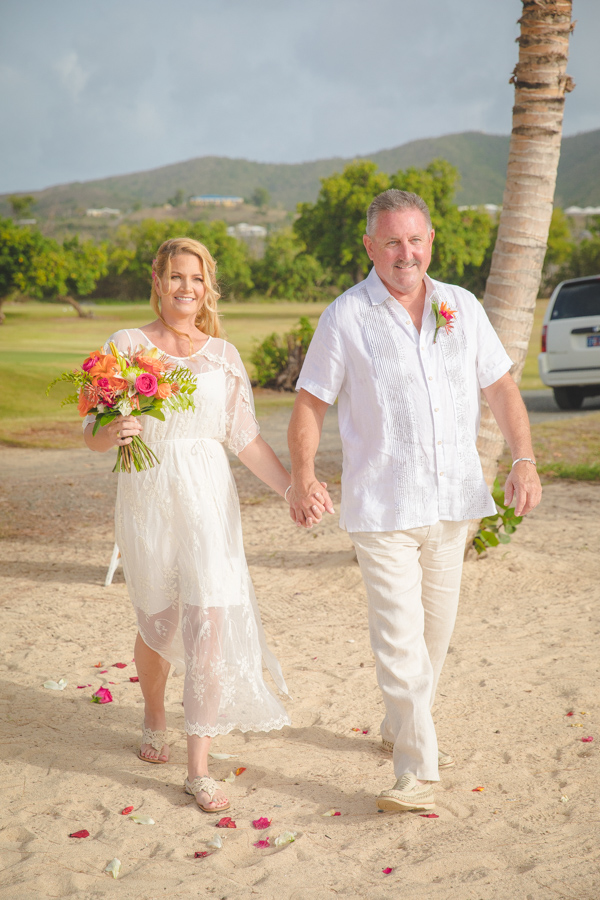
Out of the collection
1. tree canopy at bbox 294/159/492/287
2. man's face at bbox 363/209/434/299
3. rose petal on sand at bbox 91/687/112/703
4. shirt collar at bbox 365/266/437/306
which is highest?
tree canopy at bbox 294/159/492/287

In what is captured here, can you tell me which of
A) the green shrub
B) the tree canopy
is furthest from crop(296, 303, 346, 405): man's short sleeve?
the tree canopy

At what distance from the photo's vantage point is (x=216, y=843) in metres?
Answer: 2.69

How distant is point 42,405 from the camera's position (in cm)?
1369

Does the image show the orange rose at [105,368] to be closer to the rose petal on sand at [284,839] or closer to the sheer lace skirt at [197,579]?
the sheer lace skirt at [197,579]

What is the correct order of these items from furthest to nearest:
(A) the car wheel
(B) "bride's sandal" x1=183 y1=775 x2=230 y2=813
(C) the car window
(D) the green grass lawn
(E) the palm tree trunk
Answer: (A) the car wheel, (D) the green grass lawn, (C) the car window, (E) the palm tree trunk, (B) "bride's sandal" x1=183 y1=775 x2=230 y2=813

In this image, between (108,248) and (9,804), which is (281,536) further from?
(108,248)

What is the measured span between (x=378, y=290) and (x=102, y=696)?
241cm

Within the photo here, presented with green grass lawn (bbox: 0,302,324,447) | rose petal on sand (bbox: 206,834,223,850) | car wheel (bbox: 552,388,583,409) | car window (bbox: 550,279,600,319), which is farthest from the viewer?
car wheel (bbox: 552,388,583,409)

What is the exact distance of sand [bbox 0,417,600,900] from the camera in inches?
99.6

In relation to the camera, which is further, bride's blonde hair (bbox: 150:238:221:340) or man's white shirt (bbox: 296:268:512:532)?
bride's blonde hair (bbox: 150:238:221:340)

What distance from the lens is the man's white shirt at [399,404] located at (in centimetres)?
282

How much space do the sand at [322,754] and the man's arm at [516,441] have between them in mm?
1096

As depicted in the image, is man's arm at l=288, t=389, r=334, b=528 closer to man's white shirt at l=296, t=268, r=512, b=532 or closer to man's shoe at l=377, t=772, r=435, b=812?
man's white shirt at l=296, t=268, r=512, b=532

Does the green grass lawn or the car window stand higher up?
the car window
